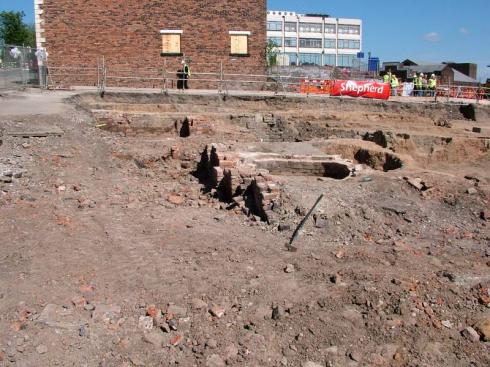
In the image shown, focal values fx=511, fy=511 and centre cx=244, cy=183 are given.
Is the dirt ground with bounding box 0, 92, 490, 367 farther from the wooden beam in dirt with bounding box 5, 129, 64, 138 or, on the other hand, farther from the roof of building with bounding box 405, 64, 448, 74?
the roof of building with bounding box 405, 64, 448, 74

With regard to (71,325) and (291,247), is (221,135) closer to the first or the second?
(291,247)

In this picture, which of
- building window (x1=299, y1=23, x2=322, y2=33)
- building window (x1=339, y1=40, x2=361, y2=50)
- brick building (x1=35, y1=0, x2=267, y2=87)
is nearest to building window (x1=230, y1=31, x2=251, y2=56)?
brick building (x1=35, y1=0, x2=267, y2=87)

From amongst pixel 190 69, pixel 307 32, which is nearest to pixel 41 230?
pixel 190 69

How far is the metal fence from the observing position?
19078 mm

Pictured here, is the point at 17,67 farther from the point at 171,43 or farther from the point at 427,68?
the point at 427,68

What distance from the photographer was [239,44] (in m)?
25.4

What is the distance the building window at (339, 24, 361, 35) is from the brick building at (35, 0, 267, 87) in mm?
73560

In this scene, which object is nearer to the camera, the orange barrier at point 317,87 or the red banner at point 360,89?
the red banner at point 360,89

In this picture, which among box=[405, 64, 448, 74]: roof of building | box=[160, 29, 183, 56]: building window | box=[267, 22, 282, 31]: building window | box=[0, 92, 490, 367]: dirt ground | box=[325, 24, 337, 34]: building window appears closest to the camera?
box=[0, 92, 490, 367]: dirt ground

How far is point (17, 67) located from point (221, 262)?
665 inches

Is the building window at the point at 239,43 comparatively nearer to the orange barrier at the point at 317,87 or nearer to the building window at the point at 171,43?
the building window at the point at 171,43

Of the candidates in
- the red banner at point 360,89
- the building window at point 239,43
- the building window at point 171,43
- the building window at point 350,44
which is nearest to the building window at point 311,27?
the building window at point 350,44

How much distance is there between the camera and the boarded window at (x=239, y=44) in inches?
995

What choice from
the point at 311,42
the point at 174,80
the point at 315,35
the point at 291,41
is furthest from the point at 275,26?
the point at 174,80
